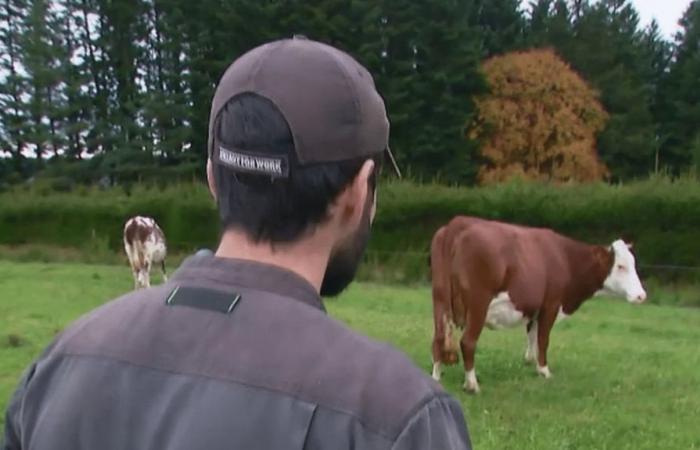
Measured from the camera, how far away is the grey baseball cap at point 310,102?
56.3 inches

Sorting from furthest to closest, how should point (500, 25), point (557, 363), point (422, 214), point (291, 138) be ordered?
point (500, 25), point (422, 214), point (557, 363), point (291, 138)

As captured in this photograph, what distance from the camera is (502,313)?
9031mm

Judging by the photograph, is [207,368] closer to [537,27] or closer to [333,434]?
[333,434]

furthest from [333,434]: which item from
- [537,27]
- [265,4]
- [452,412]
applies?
[537,27]

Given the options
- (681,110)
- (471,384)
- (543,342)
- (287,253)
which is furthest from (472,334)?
(681,110)

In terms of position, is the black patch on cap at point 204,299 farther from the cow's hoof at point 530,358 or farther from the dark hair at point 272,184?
the cow's hoof at point 530,358

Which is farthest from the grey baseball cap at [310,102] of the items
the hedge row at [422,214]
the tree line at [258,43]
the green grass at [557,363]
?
the tree line at [258,43]

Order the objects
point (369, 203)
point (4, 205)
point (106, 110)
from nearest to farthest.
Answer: point (369, 203)
point (4, 205)
point (106, 110)

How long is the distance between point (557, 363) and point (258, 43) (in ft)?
102

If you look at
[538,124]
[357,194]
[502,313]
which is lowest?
[502,313]

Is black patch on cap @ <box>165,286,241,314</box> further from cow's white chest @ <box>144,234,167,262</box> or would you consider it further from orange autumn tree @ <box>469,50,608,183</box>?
orange autumn tree @ <box>469,50,608,183</box>

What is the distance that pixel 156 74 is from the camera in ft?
153

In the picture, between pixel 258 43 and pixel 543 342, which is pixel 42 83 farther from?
pixel 543 342

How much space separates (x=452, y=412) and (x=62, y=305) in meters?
13.7
